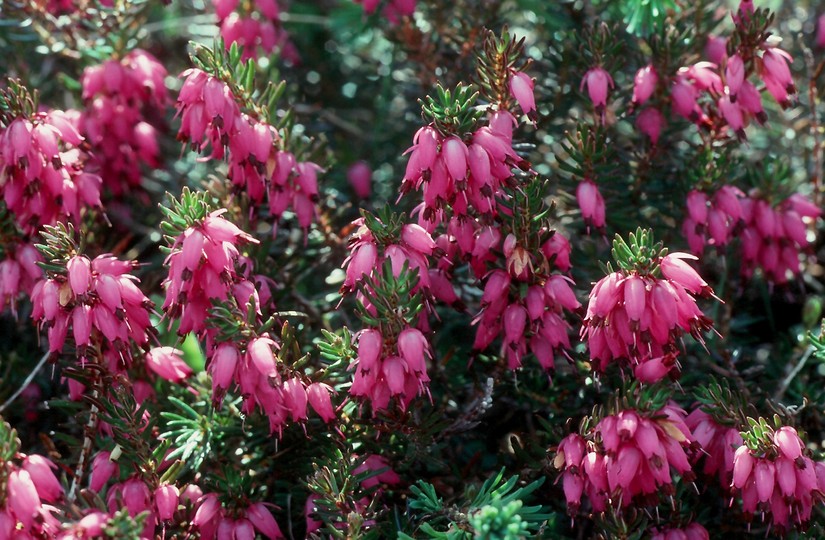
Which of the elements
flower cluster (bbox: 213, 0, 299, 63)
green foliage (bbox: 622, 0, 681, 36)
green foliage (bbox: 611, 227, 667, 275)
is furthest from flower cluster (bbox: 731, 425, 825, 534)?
flower cluster (bbox: 213, 0, 299, 63)

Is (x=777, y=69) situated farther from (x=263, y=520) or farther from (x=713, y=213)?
(x=263, y=520)

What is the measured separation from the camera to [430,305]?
261cm

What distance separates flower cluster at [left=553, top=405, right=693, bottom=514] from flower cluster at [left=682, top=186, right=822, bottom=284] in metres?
0.88

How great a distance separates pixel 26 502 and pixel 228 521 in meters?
0.59

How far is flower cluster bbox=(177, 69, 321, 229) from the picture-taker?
8.96 ft

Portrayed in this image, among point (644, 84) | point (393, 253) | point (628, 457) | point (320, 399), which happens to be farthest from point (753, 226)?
point (320, 399)

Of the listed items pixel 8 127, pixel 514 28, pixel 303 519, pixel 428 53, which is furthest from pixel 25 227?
pixel 514 28

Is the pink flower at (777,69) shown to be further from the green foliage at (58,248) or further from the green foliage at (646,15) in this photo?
the green foliage at (58,248)

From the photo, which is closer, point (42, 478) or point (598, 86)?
point (42, 478)

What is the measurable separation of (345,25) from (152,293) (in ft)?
5.81

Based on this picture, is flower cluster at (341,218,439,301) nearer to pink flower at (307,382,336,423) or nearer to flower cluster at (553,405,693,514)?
pink flower at (307,382,336,423)

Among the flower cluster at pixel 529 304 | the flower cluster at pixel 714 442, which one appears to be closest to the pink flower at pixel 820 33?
the flower cluster at pixel 529 304

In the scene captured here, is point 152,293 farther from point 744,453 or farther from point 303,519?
point 744,453

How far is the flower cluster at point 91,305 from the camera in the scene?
251cm
